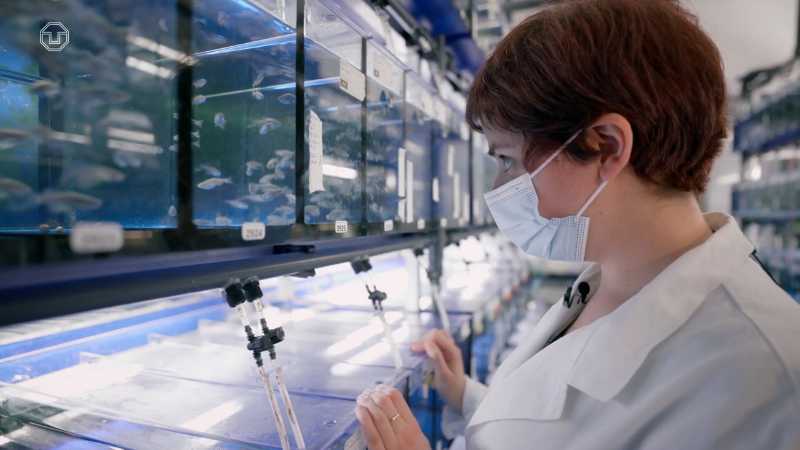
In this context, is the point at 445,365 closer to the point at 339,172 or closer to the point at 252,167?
the point at 339,172

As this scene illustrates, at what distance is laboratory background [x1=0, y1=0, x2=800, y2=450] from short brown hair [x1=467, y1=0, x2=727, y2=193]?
0.56ft

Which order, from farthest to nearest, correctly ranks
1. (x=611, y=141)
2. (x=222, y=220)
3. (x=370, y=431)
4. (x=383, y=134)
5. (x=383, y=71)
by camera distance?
1. (x=383, y=134)
2. (x=383, y=71)
3. (x=370, y=431)
4. (x=222, y=220)
5. (x=611, y=141)

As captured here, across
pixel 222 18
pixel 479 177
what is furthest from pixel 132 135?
pixel 479 177

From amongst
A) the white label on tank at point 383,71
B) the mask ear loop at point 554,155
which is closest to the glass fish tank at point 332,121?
the white label on tank at point 383,71

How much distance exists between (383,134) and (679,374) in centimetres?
127

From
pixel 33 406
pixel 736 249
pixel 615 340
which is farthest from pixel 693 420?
pixel 33 406

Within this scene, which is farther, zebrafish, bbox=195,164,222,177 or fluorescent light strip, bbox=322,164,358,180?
fluorescent light strip, bbox=322,164,358,180

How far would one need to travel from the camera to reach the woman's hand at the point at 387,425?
42.9 inches

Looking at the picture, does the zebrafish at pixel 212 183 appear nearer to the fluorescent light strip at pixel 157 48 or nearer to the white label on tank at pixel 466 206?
the fluorescent light strip at pixel 157 48

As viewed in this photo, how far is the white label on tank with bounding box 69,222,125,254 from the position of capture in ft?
2.11

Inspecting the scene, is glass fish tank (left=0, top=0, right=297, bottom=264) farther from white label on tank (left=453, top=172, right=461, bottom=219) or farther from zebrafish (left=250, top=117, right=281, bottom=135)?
white label on tank (left=453, top=172, right=461, bottom=219)

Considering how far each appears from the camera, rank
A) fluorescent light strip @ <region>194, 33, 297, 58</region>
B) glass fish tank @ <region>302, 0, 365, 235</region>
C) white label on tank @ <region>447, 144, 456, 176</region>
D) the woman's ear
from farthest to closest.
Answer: white label on tank @ <region>447, 144, 456, 176</region> < glass fish tank @ <region>302, 0, 365, 235</region> < fluorescent light strip @ <region>194, 33, 297, 58</region> < the woman's ear

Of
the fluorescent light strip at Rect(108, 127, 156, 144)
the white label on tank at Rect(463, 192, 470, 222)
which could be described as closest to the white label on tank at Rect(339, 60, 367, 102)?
the fluorescent light strip at Rect(108, 127, 156, 144)

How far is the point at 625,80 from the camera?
860 mm
